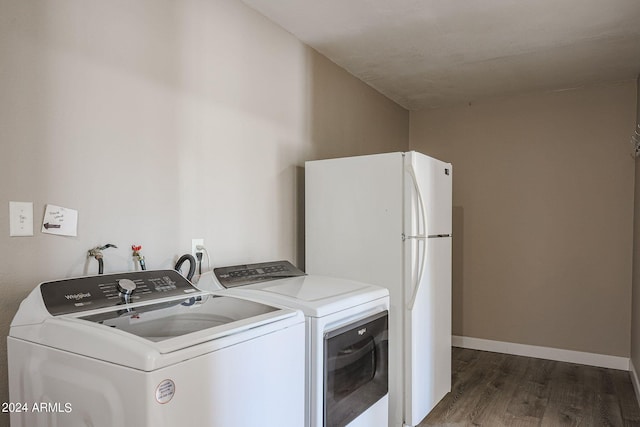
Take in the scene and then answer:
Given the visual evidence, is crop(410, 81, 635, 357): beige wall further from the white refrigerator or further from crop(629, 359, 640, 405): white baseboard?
the white refrigerator

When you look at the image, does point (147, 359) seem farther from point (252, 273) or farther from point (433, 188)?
point (433, 188)

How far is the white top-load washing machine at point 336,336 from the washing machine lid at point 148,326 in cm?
18

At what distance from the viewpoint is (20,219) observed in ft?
4.88

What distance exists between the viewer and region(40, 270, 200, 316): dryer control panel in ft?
4.63

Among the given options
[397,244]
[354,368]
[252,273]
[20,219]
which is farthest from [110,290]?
[397,244]

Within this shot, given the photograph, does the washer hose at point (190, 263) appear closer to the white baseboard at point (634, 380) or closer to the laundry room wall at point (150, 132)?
the laundry room wall at point (150, 132)

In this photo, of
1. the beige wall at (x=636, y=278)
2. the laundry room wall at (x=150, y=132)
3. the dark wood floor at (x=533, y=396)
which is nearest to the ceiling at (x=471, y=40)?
the laundry room wall at (x=150, y=132)

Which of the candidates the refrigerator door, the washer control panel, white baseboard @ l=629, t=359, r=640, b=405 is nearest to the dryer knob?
the washer control panel

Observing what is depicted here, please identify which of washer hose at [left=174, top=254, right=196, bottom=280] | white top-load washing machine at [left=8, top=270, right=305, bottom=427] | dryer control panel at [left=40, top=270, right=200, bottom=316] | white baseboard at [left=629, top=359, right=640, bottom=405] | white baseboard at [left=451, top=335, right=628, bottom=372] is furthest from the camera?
white baseboard at [left=451, top=335, right=628, bottom=372]

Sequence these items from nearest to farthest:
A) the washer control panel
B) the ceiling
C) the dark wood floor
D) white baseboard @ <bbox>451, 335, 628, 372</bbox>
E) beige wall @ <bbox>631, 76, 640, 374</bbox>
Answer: the washer control panel
the ceiling
the dark wood floor
beige wall @ <bbox>631, 76, 640, 374</bbox>
white baseboard @ <bbox>451, 335, 628, 372</bbox>

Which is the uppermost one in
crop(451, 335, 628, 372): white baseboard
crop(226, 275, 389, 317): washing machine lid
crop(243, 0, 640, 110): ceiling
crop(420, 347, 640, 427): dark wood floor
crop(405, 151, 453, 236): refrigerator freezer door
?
crop(243, 0, 640, 110): ceiling

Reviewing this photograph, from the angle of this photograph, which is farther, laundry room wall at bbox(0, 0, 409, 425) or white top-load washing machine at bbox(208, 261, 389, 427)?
white top-load washing machine at bbox(208, 261, 389, 427)

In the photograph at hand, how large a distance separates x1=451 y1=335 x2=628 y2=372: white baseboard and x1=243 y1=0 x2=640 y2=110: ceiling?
91.3 inches

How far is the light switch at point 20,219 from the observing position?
1.46 m
